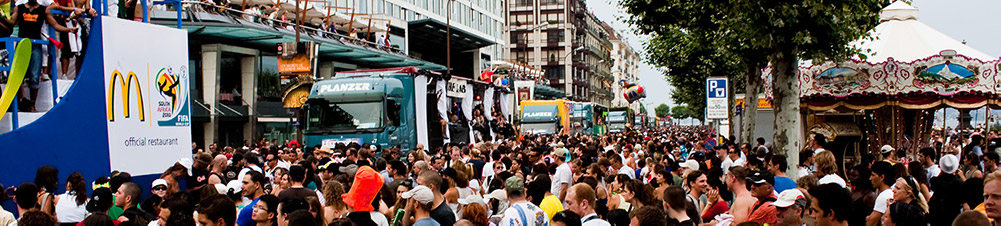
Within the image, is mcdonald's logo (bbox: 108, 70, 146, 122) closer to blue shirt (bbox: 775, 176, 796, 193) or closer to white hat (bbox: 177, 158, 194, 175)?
white hat (bbox: 177, 158, 194, 175)

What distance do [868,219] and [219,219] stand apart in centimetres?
523

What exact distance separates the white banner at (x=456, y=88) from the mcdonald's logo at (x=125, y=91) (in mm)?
13085

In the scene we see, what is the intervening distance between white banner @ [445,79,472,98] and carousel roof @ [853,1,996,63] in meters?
9.77

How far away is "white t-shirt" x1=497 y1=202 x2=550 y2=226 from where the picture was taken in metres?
6.80

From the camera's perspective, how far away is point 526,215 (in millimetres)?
6949

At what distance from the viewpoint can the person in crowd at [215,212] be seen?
618cm

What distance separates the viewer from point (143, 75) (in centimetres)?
1005

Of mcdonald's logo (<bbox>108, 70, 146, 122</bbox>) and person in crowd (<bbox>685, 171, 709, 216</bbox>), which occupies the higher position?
mcdonald's logo (<bbox>108, 70, 146, 122</bbox>)

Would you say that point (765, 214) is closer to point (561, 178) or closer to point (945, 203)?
point (945, 203)

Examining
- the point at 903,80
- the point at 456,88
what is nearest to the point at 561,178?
the point at 903,80

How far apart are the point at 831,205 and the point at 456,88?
17638 millimetres

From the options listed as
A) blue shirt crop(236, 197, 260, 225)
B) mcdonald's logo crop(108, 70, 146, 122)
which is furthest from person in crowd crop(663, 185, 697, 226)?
mcdonald's logo crop(108, 70, 146, 122)

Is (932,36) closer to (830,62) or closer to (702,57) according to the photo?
(830,62)

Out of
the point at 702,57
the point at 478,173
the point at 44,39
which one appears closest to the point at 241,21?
the point at 702,57
